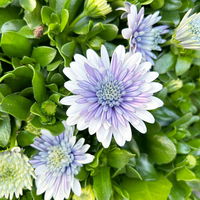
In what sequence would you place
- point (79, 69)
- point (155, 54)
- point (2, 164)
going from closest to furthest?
point (79, 69)
point (2, 164)
point (155, 54)

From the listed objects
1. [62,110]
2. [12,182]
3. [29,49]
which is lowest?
[12,182]

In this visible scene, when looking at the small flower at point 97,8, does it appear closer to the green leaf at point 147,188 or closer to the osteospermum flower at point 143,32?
the osteospermum flower at point 143,32

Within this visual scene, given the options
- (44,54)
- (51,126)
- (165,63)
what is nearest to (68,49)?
(44,54)

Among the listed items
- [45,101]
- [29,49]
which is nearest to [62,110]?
[45,101]

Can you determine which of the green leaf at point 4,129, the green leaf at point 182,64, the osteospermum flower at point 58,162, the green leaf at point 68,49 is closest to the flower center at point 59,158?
the osteospermum flower at point 58,162

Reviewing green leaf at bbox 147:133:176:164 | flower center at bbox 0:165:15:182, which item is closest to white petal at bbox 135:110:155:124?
green leaf at bbox 147:133:176:164

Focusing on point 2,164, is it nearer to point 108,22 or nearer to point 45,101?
point 45,101

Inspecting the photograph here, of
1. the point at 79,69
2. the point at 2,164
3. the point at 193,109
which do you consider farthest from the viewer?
the point at 193,109
